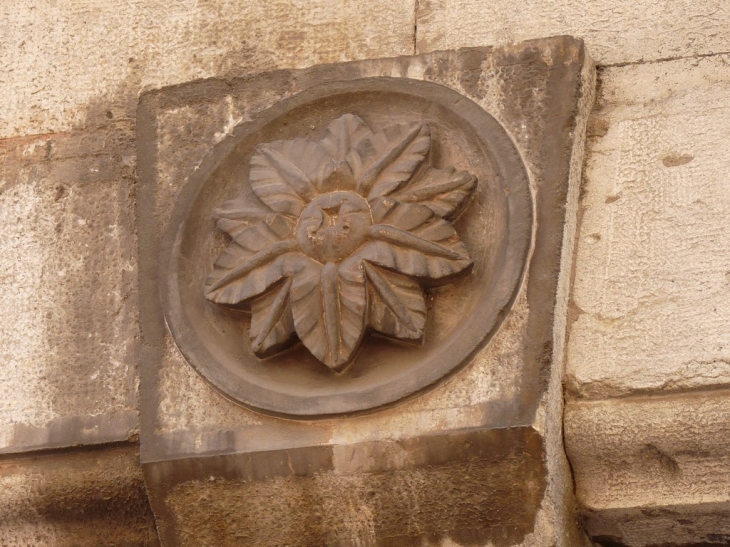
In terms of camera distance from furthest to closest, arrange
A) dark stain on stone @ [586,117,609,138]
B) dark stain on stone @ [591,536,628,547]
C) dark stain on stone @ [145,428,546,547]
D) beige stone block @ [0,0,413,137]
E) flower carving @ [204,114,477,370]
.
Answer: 1. beige stone block @ [0,0,413,137]
2. dark stain on stone @ [586,117,609,138]
3. dark stain on stone @ [591,536,628,547]
4. flower carving @ [204,114,477,370]
5. dark stain on stone @ [145,428,546,547]

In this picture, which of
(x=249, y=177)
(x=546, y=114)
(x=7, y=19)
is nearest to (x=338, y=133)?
(x=249, y=177)

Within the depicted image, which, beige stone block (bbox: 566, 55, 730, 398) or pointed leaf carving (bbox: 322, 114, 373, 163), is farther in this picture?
pointed leaf carving (bbox: 322, 114, 373, 163)

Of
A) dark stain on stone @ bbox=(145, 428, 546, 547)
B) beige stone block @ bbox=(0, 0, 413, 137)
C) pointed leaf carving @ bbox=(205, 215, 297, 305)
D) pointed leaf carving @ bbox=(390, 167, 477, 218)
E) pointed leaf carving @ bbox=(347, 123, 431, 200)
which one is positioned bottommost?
dark stain on stone @ bbox=(145, 428, 546, 547)

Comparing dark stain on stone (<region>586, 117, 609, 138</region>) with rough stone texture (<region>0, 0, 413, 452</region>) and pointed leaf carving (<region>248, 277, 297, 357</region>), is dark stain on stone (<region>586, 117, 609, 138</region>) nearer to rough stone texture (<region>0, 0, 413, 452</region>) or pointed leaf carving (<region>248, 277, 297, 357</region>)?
rough stone texture (<region>0, 0, 413, 452</region>)

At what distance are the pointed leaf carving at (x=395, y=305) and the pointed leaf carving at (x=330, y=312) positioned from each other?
2 cm

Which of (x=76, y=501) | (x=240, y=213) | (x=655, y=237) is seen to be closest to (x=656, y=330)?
(x=655, y=237)

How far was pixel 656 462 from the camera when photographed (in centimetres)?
235

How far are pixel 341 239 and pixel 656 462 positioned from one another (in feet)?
2.10

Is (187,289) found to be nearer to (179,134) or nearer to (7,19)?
(179,134)

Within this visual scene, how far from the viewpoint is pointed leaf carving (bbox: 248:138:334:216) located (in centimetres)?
247

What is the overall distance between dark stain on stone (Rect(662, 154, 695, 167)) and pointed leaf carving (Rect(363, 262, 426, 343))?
19.8 inches

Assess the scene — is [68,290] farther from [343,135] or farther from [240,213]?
[343,135]

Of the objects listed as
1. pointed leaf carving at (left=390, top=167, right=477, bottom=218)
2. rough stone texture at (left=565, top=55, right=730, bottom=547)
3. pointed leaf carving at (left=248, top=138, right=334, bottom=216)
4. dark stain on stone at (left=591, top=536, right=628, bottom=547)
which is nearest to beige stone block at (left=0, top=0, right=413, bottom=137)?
pointed leaf carving at (left=248, top=138, right=334, bottom=216)

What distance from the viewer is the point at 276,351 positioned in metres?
2.42
